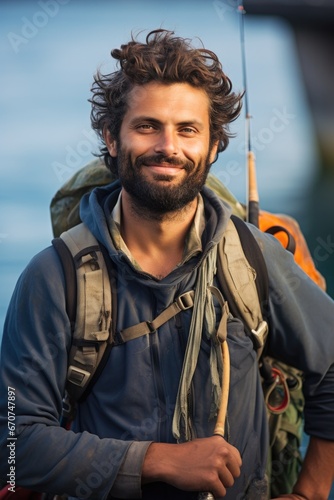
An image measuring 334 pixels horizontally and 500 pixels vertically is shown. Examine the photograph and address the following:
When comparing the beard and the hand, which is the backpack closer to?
the beard

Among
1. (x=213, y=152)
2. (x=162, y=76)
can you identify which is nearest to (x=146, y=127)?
(x=162, y=76)

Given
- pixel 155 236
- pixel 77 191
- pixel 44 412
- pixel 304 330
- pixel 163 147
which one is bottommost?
pixel 44 412

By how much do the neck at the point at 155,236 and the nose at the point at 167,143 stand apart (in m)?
0.18

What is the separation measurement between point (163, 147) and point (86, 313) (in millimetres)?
458

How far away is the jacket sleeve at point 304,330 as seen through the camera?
2297 mm

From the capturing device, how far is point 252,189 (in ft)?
9.85

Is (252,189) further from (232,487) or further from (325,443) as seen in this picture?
(232,487)

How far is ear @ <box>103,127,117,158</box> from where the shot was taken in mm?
2363

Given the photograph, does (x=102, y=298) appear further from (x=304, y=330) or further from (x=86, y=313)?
(x=304, y=330)

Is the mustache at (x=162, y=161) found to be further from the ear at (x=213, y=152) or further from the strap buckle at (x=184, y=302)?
the strap buckle at (x=184, y=302)

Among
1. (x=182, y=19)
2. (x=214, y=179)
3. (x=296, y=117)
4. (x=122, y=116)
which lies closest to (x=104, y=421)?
(x=122, y=116)

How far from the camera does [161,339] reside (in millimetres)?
2135

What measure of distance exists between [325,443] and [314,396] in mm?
131

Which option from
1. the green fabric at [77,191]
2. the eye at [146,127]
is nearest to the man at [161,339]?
the eye at [146,127]
